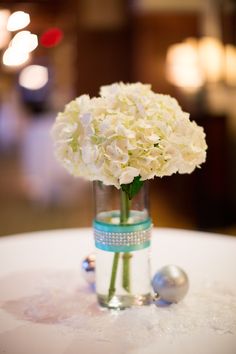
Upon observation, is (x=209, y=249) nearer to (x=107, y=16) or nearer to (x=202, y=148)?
(x=202, y=148)

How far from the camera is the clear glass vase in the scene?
110cm

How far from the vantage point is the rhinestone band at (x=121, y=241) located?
3.59ft

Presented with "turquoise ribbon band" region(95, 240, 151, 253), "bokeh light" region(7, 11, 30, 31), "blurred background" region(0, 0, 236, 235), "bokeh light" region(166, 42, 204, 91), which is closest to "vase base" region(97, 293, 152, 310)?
"turquoise ribbon band" region(95, 240, 151, 253)

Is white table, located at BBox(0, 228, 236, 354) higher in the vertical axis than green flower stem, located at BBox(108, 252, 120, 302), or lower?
lower

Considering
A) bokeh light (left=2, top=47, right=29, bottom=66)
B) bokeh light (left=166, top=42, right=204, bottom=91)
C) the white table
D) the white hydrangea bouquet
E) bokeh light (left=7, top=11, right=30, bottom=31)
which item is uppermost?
bokeh light (left=166, top=42, right=204, bottom=91)

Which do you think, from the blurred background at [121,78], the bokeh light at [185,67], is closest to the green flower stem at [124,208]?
the blurred background at [121,78]

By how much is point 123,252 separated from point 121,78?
17.4 feet

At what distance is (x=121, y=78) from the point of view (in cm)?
618

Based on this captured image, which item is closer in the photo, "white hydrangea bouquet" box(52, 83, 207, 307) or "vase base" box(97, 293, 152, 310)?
"white hydrangea bouquet" box(52, 83, 207, 307)

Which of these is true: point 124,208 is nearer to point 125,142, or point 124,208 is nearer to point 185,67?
point 125,142

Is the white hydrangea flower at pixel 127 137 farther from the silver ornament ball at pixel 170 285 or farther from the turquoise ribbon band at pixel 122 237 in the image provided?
the silver ornament ball at pixel 170 285

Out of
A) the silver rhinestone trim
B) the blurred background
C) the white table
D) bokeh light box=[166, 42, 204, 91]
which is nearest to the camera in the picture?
the white table

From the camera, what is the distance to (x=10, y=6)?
5.31 meters

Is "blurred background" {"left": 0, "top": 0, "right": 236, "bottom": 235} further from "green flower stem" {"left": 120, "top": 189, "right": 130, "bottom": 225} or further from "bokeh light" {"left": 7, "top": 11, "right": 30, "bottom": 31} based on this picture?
"green flower stem" {"left": 120, "top": 189, "right": 130, "bottom": 225}
